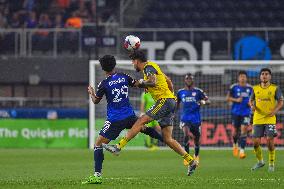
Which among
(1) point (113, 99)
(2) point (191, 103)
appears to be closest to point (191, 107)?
(2) point (191, 103)

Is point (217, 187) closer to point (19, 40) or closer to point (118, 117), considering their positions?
point (118, 117)

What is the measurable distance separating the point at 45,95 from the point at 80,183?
21.8 meters

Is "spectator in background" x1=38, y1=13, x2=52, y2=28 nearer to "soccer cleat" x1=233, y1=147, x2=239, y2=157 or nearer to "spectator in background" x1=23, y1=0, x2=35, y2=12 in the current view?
"spectator in background" x1=23, y1=0, x2=35, y2=12

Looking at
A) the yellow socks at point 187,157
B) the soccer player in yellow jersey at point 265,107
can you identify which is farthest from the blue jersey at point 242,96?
the yellow socks at point 187,157

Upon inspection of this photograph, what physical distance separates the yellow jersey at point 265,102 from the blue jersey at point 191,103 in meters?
3.37

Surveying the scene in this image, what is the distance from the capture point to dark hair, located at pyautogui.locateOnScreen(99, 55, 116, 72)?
14.1 m

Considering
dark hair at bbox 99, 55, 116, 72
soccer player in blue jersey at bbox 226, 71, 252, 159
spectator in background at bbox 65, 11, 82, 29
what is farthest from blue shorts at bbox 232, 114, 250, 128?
spectator in background at bbox 65, 11, 82, 29

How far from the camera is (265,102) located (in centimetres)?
1750

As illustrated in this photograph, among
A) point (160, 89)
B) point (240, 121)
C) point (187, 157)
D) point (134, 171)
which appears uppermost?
point (160, 89)

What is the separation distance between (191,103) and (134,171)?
402 cm

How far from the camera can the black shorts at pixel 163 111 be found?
1488 centimetres

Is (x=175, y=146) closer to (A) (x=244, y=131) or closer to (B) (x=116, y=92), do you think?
(B) (x=116, y=92)

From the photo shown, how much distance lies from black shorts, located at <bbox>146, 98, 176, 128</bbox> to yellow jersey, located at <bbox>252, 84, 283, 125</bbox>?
2945 mm

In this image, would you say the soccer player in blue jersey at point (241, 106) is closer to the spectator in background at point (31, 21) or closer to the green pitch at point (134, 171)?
the green pitch at point (134, 171)
